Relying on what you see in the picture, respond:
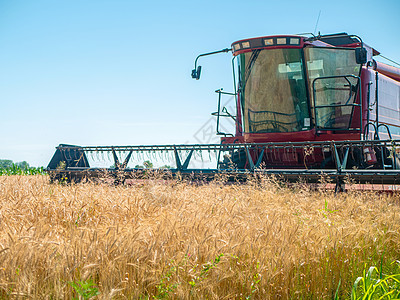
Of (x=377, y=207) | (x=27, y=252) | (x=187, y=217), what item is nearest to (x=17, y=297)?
(x=27, y=252)

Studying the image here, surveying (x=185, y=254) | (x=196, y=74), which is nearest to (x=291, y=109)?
(x=196, y=74)

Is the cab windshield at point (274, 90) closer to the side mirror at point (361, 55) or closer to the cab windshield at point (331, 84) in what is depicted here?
the cab windshield at point (331, 84)

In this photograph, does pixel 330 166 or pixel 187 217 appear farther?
pixel 330 166

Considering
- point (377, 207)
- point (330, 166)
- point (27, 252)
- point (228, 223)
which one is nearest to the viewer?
point (27, 252)

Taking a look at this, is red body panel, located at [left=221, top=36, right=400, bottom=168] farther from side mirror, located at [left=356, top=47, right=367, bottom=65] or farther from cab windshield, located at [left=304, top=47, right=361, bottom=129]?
side mirror, located at [left=356, top=47, right=367, bottom=65]

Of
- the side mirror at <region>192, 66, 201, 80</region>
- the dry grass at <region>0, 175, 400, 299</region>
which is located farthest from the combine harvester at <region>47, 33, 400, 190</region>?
the dry grass at <region>0, 175, 400, 299</region>

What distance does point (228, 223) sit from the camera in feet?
9.35

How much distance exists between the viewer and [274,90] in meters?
6.89

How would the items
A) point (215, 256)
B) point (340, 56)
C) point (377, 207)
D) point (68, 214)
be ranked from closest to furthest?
1. point (215, 256)
2. point (68, 214)
3. point (377, 207)
4. point (340, 56)

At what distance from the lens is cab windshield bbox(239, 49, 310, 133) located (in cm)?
674

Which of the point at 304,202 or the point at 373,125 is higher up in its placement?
the point at 373,125

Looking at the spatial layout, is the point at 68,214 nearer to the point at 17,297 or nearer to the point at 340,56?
the point at 17,297

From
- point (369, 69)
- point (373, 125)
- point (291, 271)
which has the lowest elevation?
point (291, 271)

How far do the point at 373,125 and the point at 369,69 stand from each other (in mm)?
1181
